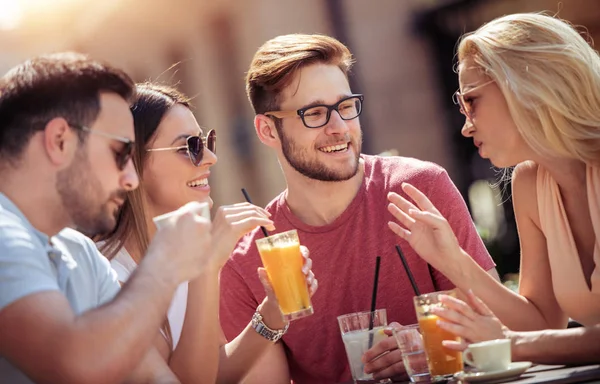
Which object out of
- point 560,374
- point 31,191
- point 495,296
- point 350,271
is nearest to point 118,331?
point 31,191

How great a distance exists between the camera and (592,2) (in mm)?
6230

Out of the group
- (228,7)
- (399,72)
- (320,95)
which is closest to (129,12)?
(228,7)

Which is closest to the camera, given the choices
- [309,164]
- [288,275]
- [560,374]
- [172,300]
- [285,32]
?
[560,374]

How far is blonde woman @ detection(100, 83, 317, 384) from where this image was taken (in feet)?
10.4

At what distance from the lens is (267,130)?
4.14 m

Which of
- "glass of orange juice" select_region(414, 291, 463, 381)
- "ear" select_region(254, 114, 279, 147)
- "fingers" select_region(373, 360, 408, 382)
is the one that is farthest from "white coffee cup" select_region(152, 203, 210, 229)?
"ear" select_region(254, 114, 279, 147)

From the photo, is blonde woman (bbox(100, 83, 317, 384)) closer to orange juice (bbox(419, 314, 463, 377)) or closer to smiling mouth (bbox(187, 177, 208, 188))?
smiling mouth (bbox(187, 177, 208, 188))

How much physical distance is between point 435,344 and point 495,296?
0.62m

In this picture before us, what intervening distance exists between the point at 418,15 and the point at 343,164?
3.91 meters

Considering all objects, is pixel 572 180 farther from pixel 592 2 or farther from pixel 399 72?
pixel 399 72

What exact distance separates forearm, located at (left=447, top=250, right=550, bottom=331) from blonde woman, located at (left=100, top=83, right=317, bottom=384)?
54cm

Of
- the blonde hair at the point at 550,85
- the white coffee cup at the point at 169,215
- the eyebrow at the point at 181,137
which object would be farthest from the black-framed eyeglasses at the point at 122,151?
the blonde hair at the point at 550,85

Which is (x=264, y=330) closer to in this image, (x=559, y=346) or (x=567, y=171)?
(x=559, y=346)

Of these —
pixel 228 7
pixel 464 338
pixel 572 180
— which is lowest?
pixel 464 338
